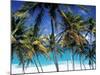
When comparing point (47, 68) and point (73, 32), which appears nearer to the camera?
point (47, 68)

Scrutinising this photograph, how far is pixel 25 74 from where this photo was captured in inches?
84.0

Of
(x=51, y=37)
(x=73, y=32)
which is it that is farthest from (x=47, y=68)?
(x=73, y=32)

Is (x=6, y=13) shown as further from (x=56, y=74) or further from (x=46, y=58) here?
(x=56, y=74)

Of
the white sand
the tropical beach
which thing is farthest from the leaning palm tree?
the white sand

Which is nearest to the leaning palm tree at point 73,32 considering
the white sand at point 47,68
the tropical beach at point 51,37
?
the tropical beach at point 51,37

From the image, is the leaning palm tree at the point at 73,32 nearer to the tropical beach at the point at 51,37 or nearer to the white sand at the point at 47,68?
the tropical beach at the point at 51,37

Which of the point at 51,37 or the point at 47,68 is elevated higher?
the point at 51,37

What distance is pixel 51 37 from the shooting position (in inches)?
88.4

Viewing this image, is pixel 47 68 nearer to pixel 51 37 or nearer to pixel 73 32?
pixel 51 37

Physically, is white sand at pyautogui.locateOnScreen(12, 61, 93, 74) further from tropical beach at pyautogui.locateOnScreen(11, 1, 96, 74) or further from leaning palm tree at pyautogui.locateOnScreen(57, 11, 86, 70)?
leaning palm tree at pyautogui.locateOnScreen(57, 11, 86, 70)

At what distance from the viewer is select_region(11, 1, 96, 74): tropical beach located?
2133 millimetres

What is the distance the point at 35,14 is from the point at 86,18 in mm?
564
